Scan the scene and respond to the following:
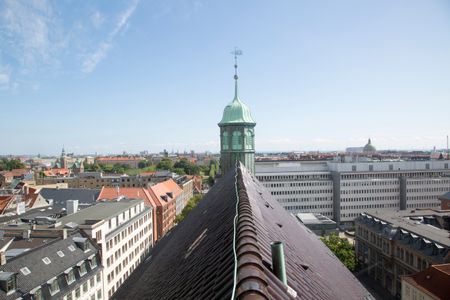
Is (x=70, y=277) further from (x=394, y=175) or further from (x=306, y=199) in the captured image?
(x=394, y=175)

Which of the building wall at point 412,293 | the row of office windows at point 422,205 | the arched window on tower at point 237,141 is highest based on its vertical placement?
the arched window on tower at point 237,141

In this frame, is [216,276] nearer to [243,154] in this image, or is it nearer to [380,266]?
[243,154]

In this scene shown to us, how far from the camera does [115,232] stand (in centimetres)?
4378

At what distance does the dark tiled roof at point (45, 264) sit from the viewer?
2606 cm

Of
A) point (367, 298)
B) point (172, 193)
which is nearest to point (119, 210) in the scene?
point (172, 193)

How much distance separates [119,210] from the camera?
46.5m

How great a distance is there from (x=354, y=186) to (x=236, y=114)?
6359 cm

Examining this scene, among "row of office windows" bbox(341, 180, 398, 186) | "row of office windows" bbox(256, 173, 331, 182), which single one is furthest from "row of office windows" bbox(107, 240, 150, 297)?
"row of office windows" bbox(341, 180, 398, 186)

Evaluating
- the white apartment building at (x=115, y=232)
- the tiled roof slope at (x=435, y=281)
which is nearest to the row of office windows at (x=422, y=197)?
the tiled roof slope at (x=435, y=281)

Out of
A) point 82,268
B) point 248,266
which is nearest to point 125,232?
point 82,268

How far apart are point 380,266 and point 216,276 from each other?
5195 centimetres

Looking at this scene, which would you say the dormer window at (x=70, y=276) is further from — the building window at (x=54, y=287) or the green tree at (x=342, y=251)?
the green tree at (x=342, y=251)

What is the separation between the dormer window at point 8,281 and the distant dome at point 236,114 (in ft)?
58.5

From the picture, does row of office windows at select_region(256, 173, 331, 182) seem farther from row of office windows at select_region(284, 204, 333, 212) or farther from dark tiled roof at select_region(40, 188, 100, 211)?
dark tiled roof at select_region(40, 188, 100, 211)
